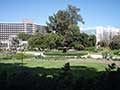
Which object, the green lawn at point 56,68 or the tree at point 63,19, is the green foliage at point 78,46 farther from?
the green lawn at point 56,68

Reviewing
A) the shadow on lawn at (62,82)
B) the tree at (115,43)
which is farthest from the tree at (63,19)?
the shadow on lawn at (62,82)

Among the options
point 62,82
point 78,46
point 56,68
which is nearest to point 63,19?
point 78,46

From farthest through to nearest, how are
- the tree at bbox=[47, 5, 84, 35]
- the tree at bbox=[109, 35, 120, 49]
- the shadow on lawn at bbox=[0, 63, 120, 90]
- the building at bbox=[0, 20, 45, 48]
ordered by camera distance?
the building at bbox=[0, 20, 45, 48] < the tree at bbox=[109, 35, 120, 49] < the tree at bbox=[47, 5, 84, 35] < the shadow on lawn at bbox=[0, 63, 120, 90]

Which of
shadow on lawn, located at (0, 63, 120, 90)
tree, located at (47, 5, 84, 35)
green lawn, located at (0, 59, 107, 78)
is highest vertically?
tree, located at (47, 5, 84, 35)

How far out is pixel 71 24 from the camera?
7875 centimetres

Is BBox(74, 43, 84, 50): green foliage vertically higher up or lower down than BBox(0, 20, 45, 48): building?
lower down

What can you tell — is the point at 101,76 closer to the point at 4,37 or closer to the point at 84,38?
the point at 84,38

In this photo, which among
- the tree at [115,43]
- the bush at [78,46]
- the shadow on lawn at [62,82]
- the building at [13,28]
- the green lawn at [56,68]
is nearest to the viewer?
the shadow on lawn at [62,82]

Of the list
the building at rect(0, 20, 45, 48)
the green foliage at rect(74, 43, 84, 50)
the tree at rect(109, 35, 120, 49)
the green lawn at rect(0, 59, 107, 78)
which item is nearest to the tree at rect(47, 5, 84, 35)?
the green foliage at rect(74, 43, 84, 50)

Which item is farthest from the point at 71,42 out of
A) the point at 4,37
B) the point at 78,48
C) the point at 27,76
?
→ the point at 4,37

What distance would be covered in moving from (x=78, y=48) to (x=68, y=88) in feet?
221

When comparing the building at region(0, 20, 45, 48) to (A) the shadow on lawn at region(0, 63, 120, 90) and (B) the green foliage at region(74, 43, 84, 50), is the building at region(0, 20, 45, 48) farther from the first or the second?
(A) the shadow on lawn at region(0, 63, 120, 90)

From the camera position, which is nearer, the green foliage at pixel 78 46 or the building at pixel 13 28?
the green foliage at pixel 78 46

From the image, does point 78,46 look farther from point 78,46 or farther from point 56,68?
point 56,68
